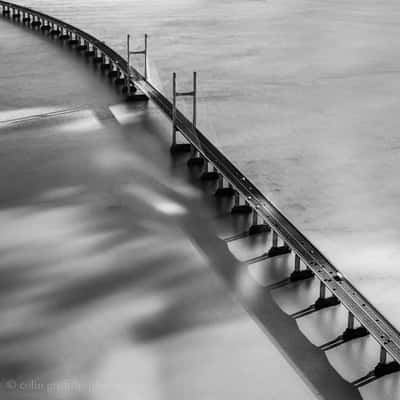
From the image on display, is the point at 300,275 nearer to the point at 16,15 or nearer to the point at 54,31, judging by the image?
the point at 54,31

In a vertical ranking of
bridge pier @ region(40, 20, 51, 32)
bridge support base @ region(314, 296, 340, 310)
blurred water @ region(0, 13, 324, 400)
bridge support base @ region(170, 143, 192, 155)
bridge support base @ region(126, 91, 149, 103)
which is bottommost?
blurred water @ region(0, 13, 324, 400)

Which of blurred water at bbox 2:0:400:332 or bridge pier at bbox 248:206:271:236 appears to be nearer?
bridge pier at bbox 248:206:271:236

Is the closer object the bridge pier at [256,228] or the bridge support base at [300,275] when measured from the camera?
the bridge support base at [300,275]

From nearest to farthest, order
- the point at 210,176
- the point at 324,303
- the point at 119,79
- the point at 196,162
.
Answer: the point at 324,303 < the point at 210,176 < the point at 196,162 < the point at 119,79

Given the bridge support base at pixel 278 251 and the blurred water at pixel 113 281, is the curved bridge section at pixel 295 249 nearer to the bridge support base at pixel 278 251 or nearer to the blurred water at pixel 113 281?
the bridge support base at pixel 278 251

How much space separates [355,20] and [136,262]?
16809 millimetres

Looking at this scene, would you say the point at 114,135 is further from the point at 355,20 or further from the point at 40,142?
the point at 355,20

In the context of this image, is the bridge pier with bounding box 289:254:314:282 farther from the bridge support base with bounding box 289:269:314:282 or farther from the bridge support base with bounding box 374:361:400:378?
the bridge support base with bounding box 374:361:400:378

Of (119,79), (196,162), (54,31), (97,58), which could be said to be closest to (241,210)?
A: (196,162)

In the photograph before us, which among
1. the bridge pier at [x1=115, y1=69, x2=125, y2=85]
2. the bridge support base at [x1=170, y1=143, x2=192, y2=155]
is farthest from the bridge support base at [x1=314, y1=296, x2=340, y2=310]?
the bridge pier at [x1=115, y1=69, x2=125, y2=85]

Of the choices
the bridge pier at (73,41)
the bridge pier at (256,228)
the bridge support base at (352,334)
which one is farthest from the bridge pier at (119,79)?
the bridge support base at (352,334)

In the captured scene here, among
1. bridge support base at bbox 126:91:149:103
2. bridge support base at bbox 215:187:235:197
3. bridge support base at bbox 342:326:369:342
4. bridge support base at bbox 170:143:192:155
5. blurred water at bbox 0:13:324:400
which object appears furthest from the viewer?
bridge support base at bbox 126:91:149:103

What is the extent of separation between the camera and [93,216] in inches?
318

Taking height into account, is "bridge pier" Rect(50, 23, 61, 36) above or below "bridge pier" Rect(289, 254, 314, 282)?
above
